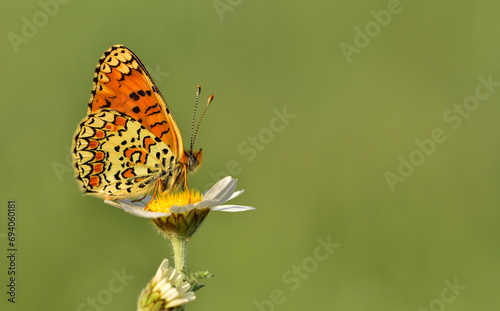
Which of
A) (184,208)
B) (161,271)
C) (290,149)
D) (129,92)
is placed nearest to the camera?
(161,271)

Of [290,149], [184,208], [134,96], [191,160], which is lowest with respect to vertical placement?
[290,149]

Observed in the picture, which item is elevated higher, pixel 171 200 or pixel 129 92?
pixel 129 92

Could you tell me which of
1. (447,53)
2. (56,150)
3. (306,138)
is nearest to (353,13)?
(447,53)

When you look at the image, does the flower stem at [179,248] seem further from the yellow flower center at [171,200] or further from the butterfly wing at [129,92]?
the butterfly wing at [129,92]

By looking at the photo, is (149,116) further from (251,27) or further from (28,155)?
(251,27)

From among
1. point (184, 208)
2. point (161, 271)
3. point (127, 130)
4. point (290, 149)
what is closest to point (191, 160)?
point (127, 130)

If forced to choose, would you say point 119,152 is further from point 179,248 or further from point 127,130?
point 179,248

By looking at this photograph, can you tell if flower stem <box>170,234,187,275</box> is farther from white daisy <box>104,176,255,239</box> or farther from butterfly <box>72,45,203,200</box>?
butterfly <box>72,45,203,200</box>
